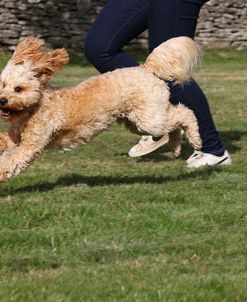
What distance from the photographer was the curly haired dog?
5988 mm

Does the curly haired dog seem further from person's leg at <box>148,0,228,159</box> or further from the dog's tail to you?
person's leg at <box>148,0,228,159</box>

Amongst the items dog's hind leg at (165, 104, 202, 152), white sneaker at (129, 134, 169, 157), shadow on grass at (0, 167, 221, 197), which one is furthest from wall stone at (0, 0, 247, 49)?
dog's hind leg at (165, 104, 202, 152)

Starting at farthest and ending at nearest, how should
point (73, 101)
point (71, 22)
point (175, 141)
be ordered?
1. point (71, 22)
2. point (175, 141)
3. point (73, 101)

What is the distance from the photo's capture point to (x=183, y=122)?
654cm

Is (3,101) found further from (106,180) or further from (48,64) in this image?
(106,180)

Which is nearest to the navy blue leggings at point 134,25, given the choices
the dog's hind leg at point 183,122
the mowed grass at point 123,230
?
the dog's hind leg at point 183,122

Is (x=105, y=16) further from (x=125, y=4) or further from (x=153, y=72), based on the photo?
(x=153, y=72)

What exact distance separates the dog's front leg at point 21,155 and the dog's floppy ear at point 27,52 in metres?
0.52

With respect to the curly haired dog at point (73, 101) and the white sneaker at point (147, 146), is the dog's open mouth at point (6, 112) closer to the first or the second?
the curly haired dog at point (73, 101)

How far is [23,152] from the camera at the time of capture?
604 centimetres

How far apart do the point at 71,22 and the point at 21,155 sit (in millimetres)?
16785

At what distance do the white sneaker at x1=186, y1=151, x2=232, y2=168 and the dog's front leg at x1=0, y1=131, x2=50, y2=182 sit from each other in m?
1.73

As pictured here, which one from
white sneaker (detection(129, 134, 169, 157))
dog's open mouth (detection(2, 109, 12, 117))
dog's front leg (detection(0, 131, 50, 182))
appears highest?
dog's open mouth (detection(2, 109, 12, 117))

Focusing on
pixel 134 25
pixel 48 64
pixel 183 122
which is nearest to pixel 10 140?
pixel 48 64
